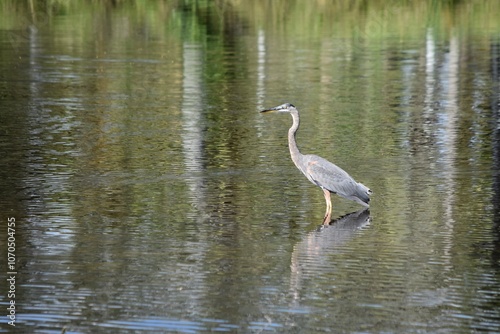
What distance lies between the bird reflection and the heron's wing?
0.84ft

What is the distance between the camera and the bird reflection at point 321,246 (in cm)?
1015

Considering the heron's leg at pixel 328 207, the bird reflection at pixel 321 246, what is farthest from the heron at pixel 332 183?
the bird reflection at pixel 321 246

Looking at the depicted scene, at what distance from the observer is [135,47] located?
2880 cm

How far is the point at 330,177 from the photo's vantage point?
41.8 feet

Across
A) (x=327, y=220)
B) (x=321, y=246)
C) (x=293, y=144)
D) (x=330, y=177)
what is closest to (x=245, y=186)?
(x=293, y=144)

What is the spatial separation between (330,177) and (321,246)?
1669mm

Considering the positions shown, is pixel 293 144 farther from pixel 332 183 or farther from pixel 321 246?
pixel 321 246

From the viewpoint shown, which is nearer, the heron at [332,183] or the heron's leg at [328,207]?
the heron's leg at [328,207]

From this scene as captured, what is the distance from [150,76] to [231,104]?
372cm

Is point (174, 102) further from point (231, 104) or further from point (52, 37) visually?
point (52, 37)

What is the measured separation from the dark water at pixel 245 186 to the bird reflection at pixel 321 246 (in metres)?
0.03

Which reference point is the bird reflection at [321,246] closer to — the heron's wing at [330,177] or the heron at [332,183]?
the heron at [332,183]

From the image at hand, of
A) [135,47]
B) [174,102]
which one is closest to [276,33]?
[135,47]

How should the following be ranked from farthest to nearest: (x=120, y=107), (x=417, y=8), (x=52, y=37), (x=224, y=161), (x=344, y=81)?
(x=417, y=8) < (x=52, y=37) < (x=344, y=81) < (x=120, y=107) < (x=224, y=161)
